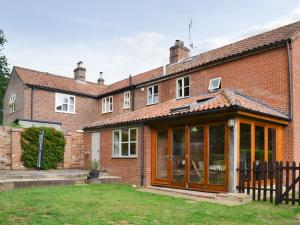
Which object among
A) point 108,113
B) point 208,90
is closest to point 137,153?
point 208,90

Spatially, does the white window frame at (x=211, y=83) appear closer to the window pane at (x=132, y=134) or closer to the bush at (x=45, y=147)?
the window pane at (x=132, y=134)

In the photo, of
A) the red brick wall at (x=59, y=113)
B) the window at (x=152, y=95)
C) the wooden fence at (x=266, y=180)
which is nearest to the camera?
the wooden fence at (x=266, y=180)

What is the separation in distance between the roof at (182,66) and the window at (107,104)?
2.02 ft

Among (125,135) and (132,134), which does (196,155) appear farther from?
(125,135)

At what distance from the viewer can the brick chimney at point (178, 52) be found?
25.4 metres

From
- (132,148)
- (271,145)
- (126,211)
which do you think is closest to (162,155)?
(132,148)

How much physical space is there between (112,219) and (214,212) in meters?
2.91

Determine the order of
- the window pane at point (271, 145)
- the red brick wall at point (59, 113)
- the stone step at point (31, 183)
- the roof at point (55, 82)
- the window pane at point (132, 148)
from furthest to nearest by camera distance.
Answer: the roof at point (55, 82) < the red brick wall at point (59, 113) < the window pane at point (132, 148) < the window pane at point (271, 145) < the stone step at point (31, 183)

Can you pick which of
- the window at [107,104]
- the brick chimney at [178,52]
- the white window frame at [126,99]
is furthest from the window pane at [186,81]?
the window at [107,104]

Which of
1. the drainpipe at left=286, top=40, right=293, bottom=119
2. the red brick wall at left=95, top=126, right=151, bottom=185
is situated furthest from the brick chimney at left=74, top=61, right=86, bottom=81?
the drainpipe at left=286, top=40, right=293, bottom=119

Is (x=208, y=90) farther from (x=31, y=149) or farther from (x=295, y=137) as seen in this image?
(x=31, y=149)

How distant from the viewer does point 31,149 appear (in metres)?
19.6

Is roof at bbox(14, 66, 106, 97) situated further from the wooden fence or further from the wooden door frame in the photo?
the wooden fence

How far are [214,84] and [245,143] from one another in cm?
681
